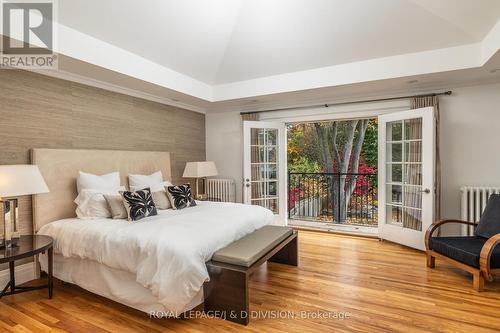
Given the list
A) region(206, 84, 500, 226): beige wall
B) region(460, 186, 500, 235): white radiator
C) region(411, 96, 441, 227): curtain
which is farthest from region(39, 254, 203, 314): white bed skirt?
region(206, 84, 500, 226): beige wall

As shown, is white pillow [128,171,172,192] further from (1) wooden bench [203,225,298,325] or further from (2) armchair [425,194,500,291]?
(2) armchair [425,194,500,291]

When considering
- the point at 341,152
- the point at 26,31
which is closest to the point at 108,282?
the point at 26,31

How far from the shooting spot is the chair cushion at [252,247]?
226 cm

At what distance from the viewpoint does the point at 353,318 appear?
223 centimetres

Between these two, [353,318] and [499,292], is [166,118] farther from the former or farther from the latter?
[499,292]

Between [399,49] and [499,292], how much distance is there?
2.89m

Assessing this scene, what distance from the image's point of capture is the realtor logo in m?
2.38

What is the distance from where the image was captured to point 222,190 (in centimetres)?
549

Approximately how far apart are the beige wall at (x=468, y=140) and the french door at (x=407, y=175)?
0.44 m

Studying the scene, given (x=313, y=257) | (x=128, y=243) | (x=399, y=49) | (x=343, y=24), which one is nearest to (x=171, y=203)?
(x=128, y=243)

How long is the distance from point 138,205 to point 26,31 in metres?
1.92

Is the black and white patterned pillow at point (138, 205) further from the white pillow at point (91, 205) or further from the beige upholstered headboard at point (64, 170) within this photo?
the beige upholstered headboard at point (64, 170)

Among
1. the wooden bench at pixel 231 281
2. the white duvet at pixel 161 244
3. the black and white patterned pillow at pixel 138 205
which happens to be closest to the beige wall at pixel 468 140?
the white duvet at pixel 161 244

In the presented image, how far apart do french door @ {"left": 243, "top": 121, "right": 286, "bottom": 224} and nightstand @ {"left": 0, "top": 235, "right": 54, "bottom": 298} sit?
309 centimetres
